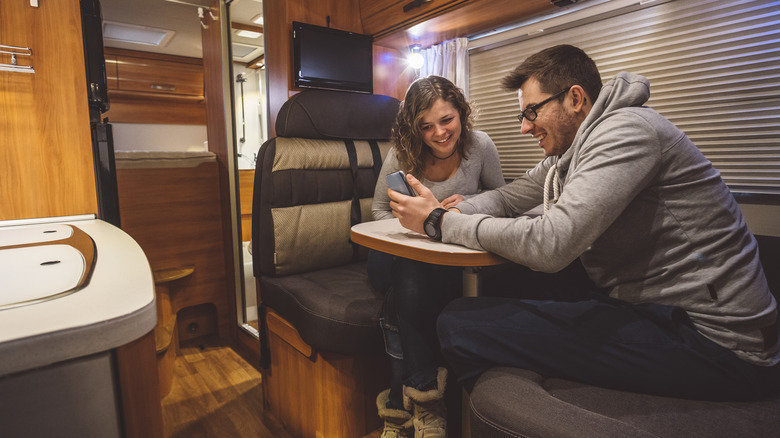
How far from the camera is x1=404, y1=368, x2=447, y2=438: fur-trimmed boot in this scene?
1315mm

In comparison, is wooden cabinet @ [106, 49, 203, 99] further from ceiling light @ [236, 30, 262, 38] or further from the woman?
the woman

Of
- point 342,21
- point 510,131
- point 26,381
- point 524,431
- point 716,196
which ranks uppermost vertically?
point 342,21

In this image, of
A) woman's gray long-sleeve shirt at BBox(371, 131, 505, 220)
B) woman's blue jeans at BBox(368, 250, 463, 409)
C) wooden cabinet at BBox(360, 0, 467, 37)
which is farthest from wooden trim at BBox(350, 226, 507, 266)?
wooden cabinet at BBox(360, 0, 467, 37)

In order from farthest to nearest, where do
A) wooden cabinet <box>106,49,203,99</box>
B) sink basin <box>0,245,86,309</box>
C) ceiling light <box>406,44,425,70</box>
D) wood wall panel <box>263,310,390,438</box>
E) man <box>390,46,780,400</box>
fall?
1. wooden cabinet <box>106,49,203,99</box>
2. ceiling light <box>406,44,425,70</box>
3. wood wall panel <box>263,310,390,438</box>
4. man <box>390,46,780,400</box>
5. sink basin <box>0,245,86,309</box>

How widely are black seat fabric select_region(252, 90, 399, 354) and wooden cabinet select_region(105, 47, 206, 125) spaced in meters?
3.66

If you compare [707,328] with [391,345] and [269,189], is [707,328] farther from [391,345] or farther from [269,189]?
[269,189]

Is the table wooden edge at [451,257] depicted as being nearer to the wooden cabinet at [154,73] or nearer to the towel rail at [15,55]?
the towel rail at [15,55]

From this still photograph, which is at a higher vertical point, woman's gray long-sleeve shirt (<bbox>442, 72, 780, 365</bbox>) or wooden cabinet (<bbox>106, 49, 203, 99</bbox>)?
wooden cabinet (<bbox>106, 49, 203, 99</bbox>)

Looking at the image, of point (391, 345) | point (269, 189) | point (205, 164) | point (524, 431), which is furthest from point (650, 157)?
point (205, 164)

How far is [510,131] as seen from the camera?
254cm

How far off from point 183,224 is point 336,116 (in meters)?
1.32

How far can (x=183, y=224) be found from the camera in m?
2.72

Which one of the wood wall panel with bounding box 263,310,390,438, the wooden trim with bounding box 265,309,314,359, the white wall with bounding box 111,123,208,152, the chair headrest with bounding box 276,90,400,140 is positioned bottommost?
the wood wall panel with bounding box 263,310,390,438

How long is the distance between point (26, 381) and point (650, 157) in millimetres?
1141
